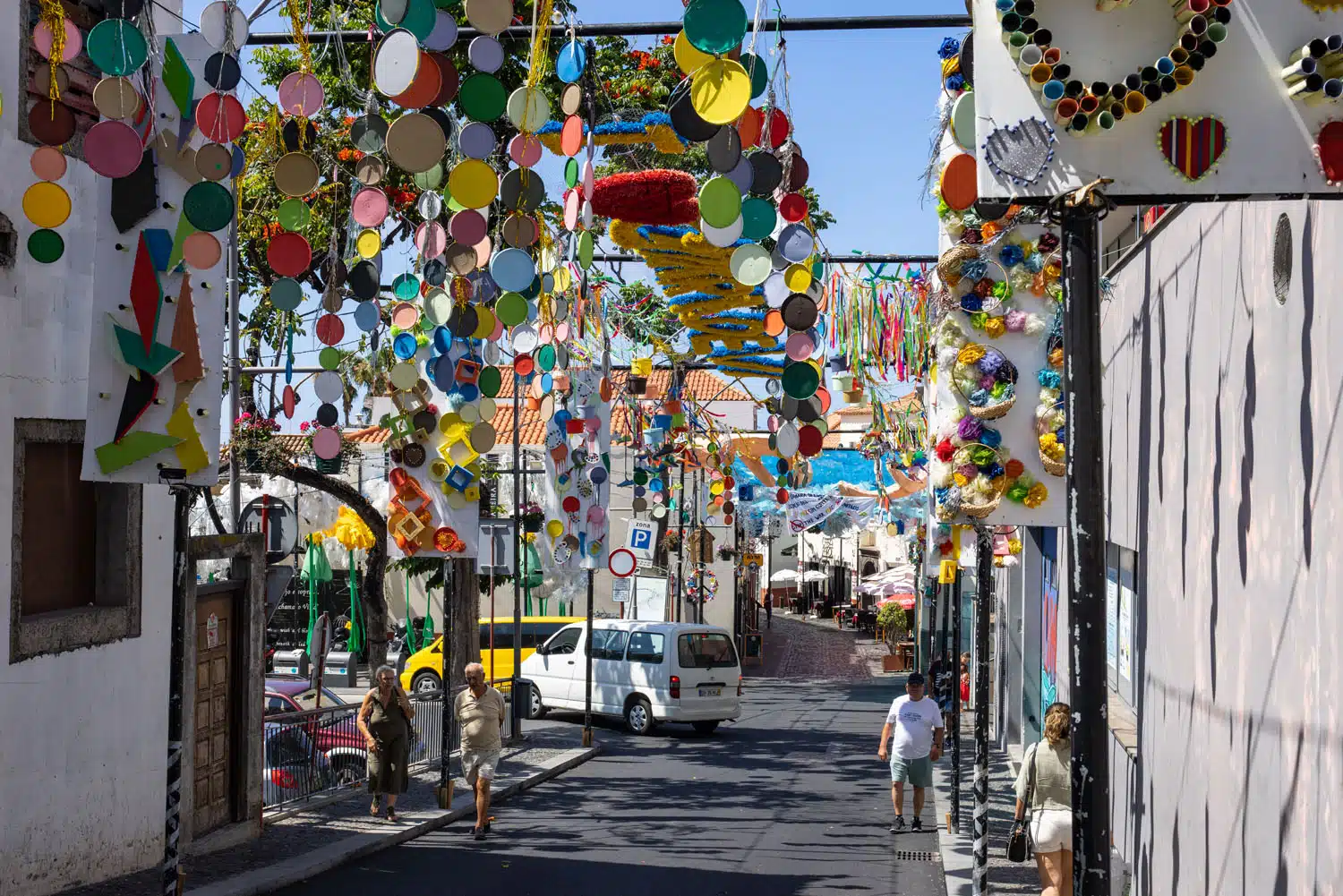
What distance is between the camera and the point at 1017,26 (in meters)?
4.33

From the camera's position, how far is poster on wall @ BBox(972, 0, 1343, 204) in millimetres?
4121

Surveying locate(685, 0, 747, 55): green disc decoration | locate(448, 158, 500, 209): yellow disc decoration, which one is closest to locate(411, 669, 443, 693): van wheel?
locate(448, 158, 500, 209): yellow disc decoration

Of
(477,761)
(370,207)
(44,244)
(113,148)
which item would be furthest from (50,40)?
(477,761)

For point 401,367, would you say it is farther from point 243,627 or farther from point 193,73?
point 193,73

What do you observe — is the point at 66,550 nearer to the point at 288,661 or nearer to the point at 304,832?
the point at 304,832

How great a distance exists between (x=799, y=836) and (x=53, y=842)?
7.59 meters

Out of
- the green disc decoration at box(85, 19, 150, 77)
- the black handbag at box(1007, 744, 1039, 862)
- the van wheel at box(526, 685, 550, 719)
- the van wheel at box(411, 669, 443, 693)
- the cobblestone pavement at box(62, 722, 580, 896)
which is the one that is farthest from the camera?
the van wheel at box(411, 669, 443, 693)

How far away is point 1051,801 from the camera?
10.3m

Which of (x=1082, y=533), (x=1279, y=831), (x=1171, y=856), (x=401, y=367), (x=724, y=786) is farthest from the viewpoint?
(x=724, y=786)

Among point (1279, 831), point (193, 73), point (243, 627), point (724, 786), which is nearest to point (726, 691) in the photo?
point (724, 786)

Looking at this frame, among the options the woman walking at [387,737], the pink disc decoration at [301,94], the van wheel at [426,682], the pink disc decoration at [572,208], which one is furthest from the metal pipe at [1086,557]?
the van wheel at [426,682]

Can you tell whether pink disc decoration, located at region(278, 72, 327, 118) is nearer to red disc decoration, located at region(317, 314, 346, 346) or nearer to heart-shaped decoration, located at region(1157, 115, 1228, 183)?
red disc decoration, located at region(317, 314, 346, 346)

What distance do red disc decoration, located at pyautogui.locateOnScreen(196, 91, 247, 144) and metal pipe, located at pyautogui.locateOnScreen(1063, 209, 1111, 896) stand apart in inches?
222

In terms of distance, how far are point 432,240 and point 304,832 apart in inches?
284
